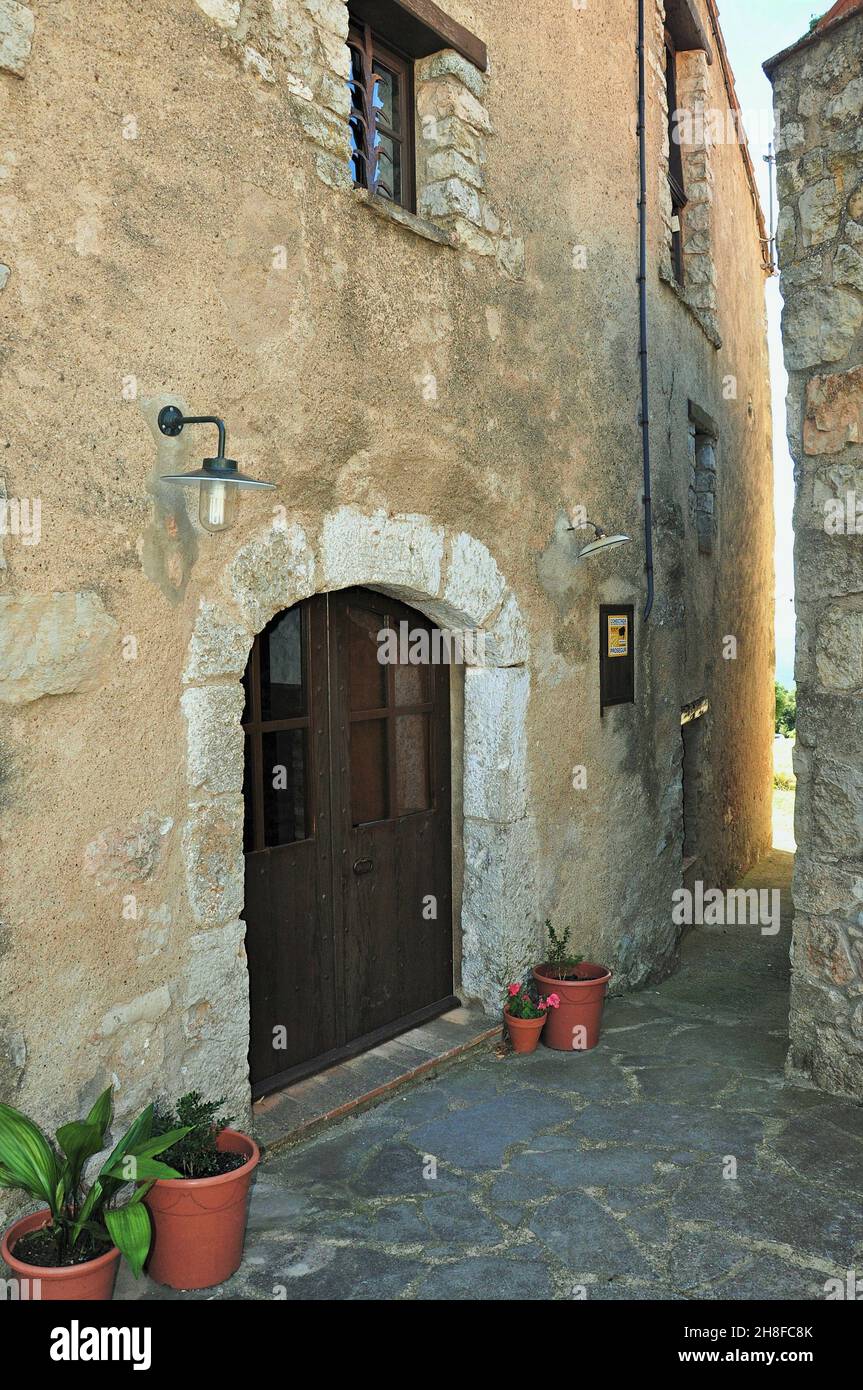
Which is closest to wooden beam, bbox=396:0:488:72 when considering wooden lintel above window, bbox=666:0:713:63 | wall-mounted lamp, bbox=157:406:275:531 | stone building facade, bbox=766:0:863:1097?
stone building facade, bbox=766:0:863:1097

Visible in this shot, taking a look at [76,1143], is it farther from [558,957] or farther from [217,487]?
[558,957]

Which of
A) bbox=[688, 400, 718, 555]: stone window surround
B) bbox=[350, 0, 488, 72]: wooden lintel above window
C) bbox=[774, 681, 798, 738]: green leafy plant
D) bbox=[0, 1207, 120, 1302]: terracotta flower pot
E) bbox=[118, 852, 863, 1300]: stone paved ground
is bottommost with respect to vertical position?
bbox=[118, 852, 863, 1300]: stone paved ground

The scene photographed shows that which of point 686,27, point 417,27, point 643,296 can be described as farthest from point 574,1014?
point 686,27

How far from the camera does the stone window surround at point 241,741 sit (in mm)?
3117

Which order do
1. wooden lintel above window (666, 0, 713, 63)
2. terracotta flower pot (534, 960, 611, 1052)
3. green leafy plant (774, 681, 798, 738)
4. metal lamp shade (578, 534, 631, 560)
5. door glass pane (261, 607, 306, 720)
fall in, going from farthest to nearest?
green leafy plant (774, 681, 798, 738) < wooden lintel above window (666, 0, 713, 63) < metal lamp shade (578, 534, 631, 560) < terracotta flower pot (534, 960, 611, 1052) < door glass pane (261, 607, 306, 720)

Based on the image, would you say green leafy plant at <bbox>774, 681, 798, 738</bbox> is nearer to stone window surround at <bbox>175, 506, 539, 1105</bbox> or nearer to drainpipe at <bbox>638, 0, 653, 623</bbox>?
drainpipe at <bbox>638, 0, 653, 623</bbox>

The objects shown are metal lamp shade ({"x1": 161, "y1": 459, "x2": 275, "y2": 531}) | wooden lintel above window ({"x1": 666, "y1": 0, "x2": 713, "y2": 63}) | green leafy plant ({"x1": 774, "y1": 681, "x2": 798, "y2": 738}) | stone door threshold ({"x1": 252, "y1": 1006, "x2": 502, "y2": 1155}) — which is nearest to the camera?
metal lamp shade ({"x1": 161, "y1": 459, "x2": 275, "y2": 531})

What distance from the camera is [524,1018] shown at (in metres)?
4.34

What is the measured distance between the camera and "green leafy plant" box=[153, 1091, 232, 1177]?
2750 mm

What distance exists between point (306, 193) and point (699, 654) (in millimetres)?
4810

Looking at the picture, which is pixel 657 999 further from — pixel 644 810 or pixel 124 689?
pixel 124 689

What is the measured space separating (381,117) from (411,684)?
2238 mm

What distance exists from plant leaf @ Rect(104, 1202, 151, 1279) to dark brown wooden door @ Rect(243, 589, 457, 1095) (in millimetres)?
1181

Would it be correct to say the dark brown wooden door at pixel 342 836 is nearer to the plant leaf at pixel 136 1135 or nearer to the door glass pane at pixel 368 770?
the door glass pane at pixel 368 770
